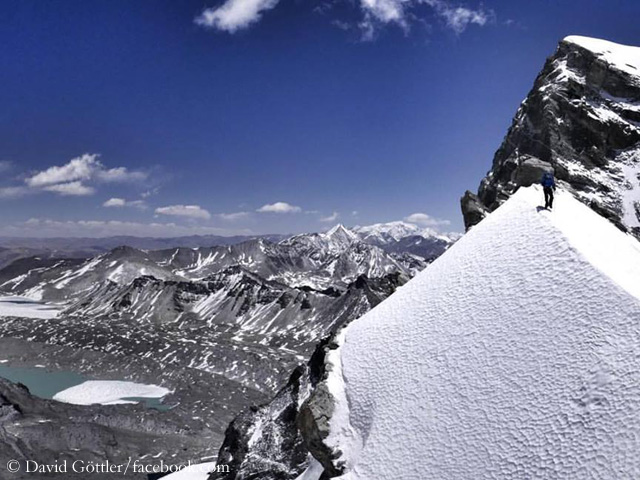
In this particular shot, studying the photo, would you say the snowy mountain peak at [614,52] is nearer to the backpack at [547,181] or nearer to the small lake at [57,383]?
the backpack at [547,181]

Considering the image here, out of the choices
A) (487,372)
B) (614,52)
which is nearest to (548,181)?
(487,372)

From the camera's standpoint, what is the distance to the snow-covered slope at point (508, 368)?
1673 centimetres

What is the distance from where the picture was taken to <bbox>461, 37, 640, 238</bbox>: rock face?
6915 centimetres

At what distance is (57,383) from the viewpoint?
167 metres

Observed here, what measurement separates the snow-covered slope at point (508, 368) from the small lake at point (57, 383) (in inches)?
5111

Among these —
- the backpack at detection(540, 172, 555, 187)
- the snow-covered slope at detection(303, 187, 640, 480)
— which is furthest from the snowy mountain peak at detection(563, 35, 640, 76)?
the snow-covered slope at detection(303, 187, 640, 480)

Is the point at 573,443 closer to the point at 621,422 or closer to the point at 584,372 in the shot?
the point at 621,422

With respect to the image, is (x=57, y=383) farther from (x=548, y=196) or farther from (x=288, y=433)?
(x=548, y=196)

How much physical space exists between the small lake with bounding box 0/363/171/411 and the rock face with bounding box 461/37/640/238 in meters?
129

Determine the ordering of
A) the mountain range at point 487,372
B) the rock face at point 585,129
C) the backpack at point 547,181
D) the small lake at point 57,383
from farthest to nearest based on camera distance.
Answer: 1. the small lake at point 57,383
2. the rock face at point 585,129
3. the backpack at point 547,181
4. the mountain range at point 487,372

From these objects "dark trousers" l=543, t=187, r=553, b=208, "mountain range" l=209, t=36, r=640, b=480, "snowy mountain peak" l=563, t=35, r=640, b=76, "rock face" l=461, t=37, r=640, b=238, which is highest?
"snowy mountain peak" l=563, t=35, r=640, b=76

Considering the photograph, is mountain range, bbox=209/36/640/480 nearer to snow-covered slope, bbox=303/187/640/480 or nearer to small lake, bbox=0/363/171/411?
snow-covered slope, bbox=303/187/640/480

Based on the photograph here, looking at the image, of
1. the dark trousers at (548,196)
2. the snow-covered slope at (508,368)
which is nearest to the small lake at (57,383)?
the snow-covered slope at (508,368)

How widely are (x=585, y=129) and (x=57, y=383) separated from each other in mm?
197988
